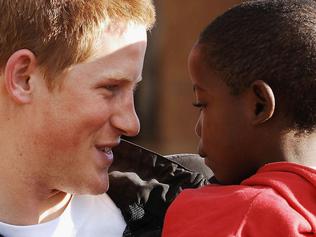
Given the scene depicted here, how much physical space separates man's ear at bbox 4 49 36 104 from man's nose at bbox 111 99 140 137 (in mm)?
245

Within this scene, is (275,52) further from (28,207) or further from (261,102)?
(28,207)

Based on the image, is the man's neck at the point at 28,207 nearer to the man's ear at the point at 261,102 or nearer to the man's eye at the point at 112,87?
the man's eye at the point at 112,87

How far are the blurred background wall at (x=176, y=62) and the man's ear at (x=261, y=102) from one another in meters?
4.51

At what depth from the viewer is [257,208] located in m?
2.36

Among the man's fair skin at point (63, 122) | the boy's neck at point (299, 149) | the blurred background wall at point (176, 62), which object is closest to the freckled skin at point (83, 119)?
the man's fair skin at point (63, 122)

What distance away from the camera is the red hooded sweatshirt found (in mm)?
2338

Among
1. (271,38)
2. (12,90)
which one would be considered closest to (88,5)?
(12,90)

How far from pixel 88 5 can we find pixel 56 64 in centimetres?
18

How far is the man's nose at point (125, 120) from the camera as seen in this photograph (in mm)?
2748

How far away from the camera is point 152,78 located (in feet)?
25.9

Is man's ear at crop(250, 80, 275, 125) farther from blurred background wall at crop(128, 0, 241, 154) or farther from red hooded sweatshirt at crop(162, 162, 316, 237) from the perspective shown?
blurred background wall at crop(128, 0, 241, 154)

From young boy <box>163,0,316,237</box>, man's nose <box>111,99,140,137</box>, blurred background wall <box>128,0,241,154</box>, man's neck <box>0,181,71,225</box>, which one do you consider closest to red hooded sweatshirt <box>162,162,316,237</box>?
young boy <box>163,0,316,237</box>

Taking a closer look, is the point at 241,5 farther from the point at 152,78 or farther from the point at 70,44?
the point at 152,78

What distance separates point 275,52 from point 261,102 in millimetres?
134
